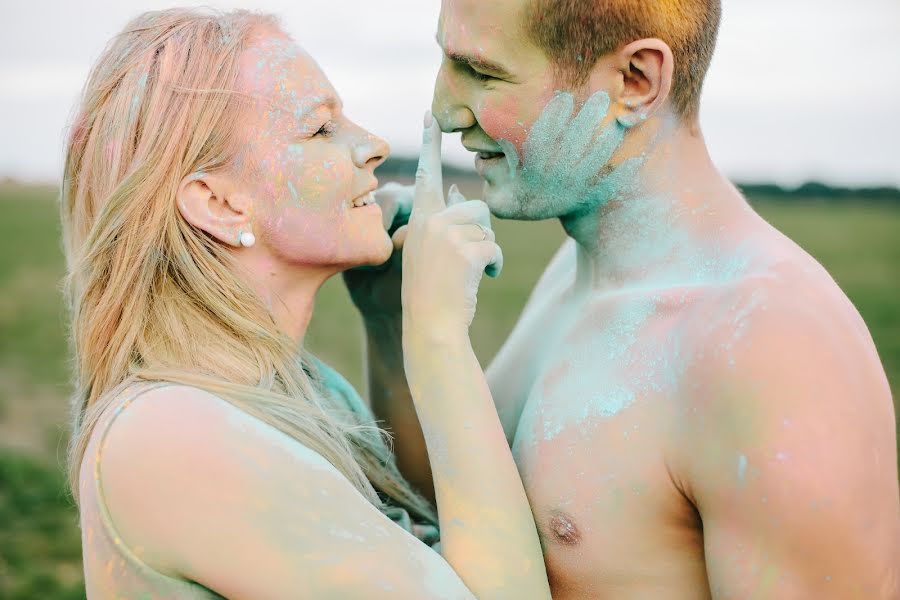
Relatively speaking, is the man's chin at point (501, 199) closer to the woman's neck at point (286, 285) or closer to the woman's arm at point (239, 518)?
the woman's neck at point (286, 285)

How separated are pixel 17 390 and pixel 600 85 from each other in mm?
7724

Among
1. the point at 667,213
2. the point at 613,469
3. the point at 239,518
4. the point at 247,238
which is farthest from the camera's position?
the point at 247,238

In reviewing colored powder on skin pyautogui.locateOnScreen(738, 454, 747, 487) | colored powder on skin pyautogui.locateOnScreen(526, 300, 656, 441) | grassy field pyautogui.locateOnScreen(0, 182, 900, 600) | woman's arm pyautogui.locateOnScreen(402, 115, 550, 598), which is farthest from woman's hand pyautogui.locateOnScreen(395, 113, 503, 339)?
grassy field pyautogui.locateOnScreen(0, 182, 900, 600)

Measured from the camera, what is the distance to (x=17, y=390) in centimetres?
865

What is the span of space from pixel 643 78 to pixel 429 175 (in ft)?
2.06

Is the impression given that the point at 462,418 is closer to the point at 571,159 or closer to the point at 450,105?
the point at 571,159

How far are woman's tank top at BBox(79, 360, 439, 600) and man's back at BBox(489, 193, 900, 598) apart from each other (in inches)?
33.9

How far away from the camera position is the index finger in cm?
→ 256

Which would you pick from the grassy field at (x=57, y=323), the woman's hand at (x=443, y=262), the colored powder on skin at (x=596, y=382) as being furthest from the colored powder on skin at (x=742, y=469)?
the grassy field at (x=57, y=323)

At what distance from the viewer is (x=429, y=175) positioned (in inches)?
102

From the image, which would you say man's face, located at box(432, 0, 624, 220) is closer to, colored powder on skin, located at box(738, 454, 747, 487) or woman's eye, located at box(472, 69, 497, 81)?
woman's eye, located at box(472, 69, 497, 81)

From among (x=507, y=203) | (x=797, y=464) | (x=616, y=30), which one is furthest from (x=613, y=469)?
(x=616, y=30)

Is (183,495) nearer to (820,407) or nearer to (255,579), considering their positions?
(255,579)

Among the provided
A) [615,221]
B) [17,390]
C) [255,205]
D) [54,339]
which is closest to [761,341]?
[615,221]
